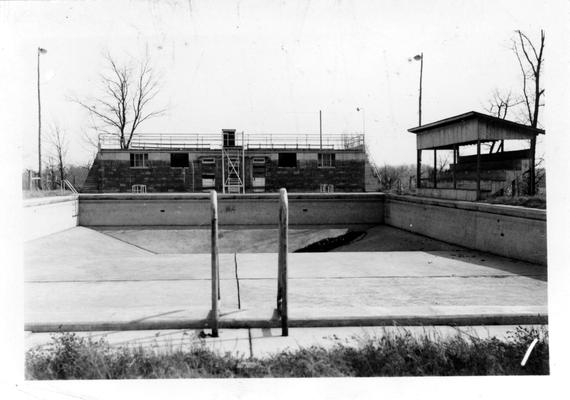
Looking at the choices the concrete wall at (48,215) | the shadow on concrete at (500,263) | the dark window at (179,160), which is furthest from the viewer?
the dark window at (179,160)

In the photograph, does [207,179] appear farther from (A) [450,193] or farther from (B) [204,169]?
(A) [450,193]

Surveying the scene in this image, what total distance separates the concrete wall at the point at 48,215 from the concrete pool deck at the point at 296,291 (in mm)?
1807

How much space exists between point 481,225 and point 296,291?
777cm

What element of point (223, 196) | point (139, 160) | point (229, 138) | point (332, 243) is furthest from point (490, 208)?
point (139, 160)

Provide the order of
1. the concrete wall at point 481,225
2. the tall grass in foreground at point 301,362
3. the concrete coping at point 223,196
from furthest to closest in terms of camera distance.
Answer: the concrete coping at point 223,196, the concrete wall at point 481,225, the tall grass in foreground at point 301,362

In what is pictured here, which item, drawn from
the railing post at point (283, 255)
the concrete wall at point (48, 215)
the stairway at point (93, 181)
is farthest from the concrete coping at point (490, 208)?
the stairway at point (93, 181)

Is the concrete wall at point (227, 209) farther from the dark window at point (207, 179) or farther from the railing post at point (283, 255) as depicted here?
the railing post at point (283, 255)

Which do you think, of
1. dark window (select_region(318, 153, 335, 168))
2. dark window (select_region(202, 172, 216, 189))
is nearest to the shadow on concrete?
dark window (select_region(318, 153, 335, 168))

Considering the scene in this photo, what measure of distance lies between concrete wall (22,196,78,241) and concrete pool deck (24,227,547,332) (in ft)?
5.93

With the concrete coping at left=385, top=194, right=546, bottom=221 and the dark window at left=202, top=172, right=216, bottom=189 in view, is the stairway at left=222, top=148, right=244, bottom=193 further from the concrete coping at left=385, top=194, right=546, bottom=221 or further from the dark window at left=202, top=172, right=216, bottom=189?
the concrete coping at left=385, top=194, right=546, bottom=221

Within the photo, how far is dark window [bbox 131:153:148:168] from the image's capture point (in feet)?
109

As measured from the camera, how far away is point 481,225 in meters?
12.7

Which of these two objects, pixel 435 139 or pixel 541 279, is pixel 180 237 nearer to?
pixel 435 139

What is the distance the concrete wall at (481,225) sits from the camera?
10289 mm
